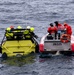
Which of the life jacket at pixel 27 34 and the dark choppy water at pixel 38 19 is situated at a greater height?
the life jacket at pixel 27 34

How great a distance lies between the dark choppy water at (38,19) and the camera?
2791 centimetres

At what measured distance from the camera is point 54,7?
59.2 m

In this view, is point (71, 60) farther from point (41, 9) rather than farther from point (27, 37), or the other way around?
point (41, 9)

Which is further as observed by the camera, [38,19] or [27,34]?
[38,19]

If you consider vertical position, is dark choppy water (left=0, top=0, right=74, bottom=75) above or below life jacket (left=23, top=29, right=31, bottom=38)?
below

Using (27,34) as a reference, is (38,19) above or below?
below

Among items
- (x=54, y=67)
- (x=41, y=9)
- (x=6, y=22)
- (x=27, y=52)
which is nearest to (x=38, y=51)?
(x=27, y=52)

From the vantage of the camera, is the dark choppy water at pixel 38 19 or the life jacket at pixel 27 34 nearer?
the dark choppy water at pixel 38 19

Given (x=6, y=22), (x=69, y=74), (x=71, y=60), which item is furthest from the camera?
(x=6, y=22)

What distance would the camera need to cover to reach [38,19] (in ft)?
162

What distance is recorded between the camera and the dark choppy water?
91.6ft

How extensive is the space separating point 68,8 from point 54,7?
2064 mm

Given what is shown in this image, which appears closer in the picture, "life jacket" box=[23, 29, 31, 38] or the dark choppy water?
the dark choppy water

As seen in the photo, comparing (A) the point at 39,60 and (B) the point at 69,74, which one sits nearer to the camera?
(B) the point at 69,74
